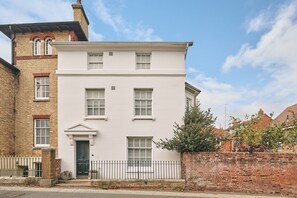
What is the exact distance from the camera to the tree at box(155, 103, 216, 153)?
529 inches

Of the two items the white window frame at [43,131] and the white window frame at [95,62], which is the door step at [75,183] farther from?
the white window frame at [95,62]

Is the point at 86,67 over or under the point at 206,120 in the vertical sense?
over

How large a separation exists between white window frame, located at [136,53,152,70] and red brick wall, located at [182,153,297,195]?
6475 millimetres

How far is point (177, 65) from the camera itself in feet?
51.7

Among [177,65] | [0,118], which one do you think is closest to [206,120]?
[177,65]

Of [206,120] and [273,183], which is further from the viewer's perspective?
[206,120]

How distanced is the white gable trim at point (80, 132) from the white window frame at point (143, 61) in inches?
201

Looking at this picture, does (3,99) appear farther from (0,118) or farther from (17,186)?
(17,186)

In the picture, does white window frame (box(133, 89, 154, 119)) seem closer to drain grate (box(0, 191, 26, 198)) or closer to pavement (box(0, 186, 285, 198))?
pavement (box(0, 186, 285, 198))

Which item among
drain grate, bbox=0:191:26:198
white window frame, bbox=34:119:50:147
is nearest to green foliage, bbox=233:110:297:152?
drain grate, bbox=0:191:26:198

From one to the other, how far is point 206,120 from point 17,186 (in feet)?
37.1

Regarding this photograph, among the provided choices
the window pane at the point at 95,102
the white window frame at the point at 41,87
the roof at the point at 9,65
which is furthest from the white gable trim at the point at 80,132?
the roof at the point at 9,65

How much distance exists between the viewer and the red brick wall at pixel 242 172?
12258 mm

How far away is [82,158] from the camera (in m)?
15.3
